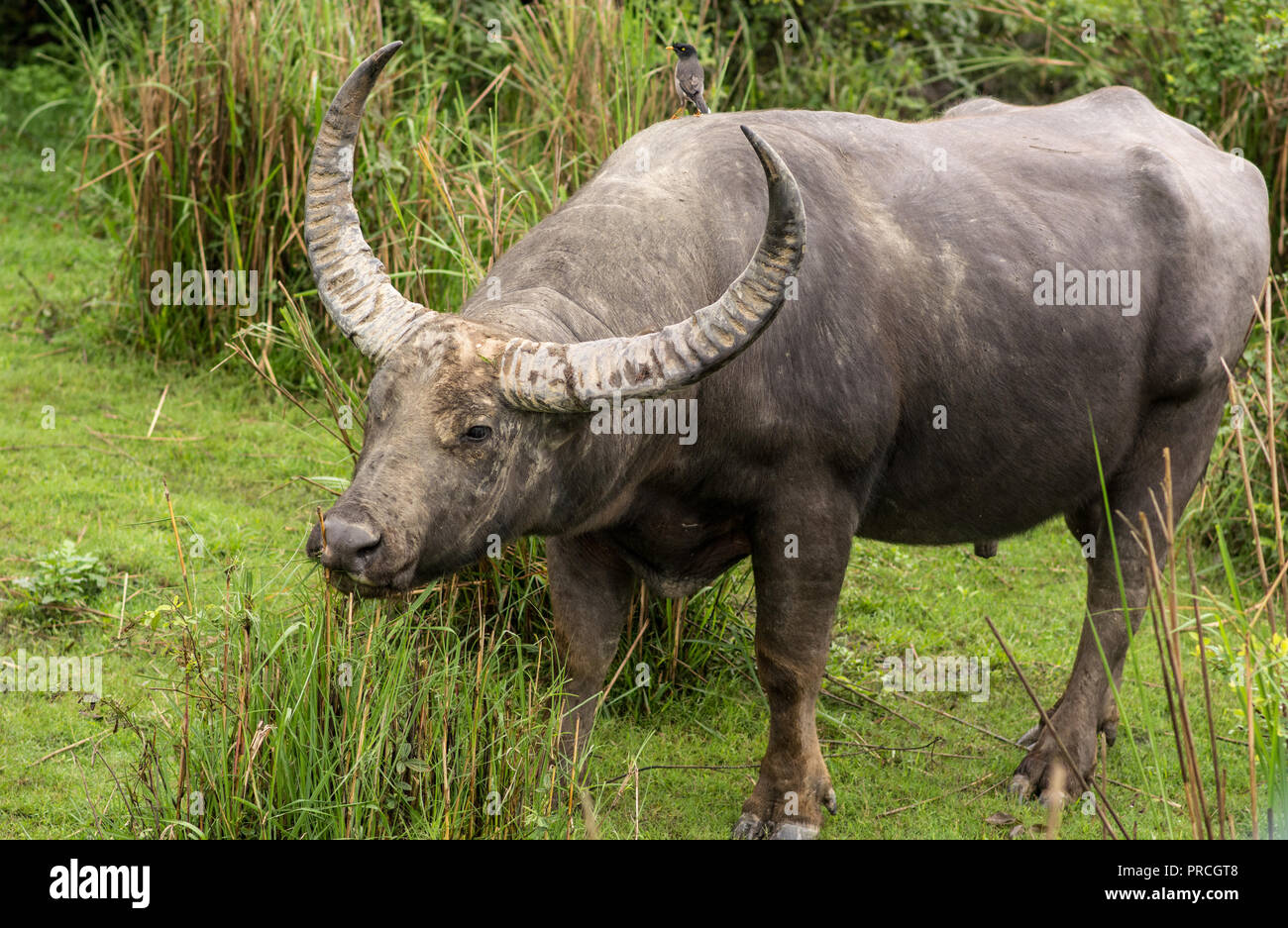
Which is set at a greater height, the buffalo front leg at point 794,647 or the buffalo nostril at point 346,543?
the buffalo nostril at point 346,543

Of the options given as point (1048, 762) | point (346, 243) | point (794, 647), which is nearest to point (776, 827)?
point (794, 647)

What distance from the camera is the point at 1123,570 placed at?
5609 mm

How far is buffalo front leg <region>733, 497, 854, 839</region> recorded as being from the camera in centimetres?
484

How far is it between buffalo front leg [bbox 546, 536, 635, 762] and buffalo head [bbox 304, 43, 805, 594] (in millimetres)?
837

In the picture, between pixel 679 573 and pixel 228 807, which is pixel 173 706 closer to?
pixel 228 807

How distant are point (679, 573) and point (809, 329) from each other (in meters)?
0.96

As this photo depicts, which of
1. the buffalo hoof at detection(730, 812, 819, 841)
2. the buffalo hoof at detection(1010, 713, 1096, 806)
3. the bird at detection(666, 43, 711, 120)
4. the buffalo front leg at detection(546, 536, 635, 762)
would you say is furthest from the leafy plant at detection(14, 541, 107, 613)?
the buffalo hoof at detection(1010, 713, 1096, 806)

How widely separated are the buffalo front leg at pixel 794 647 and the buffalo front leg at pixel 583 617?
514 mm

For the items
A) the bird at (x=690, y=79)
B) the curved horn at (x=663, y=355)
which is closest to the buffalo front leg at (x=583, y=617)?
the curved horn at (x=663, y=355)

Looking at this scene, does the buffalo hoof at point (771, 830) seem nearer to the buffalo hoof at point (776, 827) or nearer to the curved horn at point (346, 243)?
the buffalo hoof at point (776, 827)

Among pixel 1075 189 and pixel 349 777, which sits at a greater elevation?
pixel 1075 189

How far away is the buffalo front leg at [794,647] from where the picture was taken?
4.84 metres

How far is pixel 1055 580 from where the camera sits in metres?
7.48
